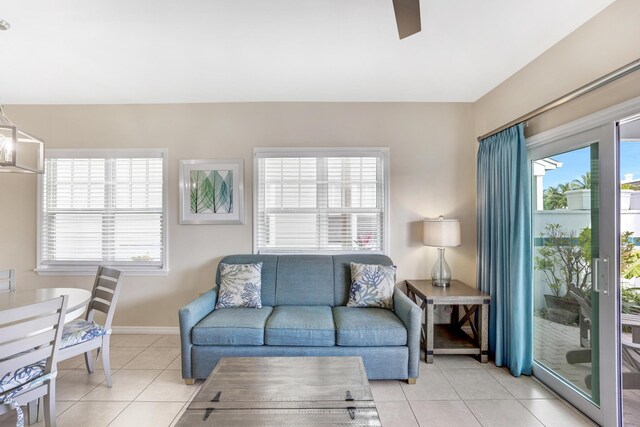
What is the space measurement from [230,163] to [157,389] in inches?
90.7

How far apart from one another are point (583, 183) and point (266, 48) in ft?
8.62

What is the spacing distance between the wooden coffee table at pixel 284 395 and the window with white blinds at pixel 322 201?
1654mm

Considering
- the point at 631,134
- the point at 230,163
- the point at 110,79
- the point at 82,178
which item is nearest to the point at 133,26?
the point at 110,79

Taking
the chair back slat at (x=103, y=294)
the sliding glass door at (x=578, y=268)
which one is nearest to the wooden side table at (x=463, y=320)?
the sliding glass door at (x=578, y=268)

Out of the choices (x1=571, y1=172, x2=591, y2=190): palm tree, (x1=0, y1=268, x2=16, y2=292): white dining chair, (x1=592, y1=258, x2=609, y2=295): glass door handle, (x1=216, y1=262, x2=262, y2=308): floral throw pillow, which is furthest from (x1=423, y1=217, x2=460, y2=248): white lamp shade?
(x1=0, y1=268, x2=16, y2=292): white dining chair

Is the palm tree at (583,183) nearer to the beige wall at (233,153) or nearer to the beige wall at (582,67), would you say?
the beige wall at (582,67)

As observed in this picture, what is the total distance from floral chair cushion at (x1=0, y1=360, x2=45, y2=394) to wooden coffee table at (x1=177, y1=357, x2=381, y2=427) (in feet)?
3.48

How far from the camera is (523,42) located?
7.46ft

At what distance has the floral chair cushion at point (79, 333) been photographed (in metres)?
2.15

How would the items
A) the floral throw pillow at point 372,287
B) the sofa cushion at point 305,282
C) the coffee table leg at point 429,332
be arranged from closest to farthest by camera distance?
1. the coffee table leg at point 429,332
2. the floral throw pillow at point 372,287
3. the sofa cushion at point 305,282

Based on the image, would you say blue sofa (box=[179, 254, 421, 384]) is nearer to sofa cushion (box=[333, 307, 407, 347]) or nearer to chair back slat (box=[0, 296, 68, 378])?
sofa cushion (box=[333, 307, 407, 347])

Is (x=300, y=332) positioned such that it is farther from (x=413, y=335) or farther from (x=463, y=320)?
(x=463, y=320)

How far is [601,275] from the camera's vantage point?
191 centimetres

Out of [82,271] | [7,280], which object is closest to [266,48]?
[7,280]
